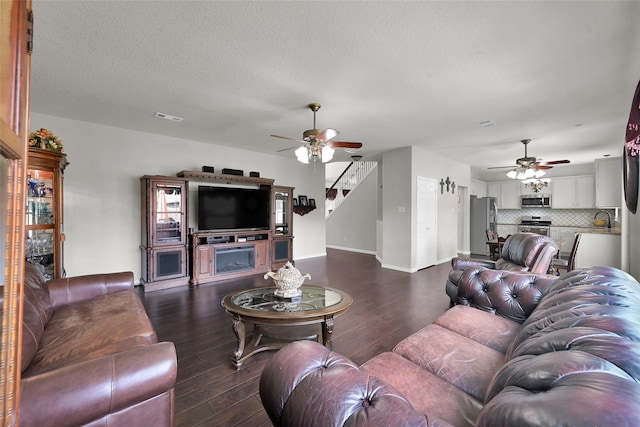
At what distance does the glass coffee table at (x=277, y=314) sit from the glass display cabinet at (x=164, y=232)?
97.2 inches

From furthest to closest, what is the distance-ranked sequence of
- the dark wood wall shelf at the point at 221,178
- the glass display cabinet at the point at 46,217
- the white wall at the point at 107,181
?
the dark wood wall shelf at the point at 221,178
the white wall at the point at 107,181
the glass display cabinet at the point at 46,217

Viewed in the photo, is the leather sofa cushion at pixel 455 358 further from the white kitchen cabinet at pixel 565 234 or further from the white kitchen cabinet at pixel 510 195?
the white kitchen cabinet at pixel 510 195

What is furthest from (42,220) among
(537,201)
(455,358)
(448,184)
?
(537,201)

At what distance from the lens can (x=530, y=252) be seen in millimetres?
3268

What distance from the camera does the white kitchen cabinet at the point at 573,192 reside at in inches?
303

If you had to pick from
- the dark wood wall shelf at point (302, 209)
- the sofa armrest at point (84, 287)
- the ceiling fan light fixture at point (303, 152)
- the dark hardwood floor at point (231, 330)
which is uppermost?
the ceiling fan light fixture at point (303, 152)

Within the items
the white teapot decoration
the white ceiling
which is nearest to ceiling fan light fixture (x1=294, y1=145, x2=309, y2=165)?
the white ceiling

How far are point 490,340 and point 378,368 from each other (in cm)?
80

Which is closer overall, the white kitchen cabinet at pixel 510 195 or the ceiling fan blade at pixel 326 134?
the ceiling fan blade at pixel 326 134

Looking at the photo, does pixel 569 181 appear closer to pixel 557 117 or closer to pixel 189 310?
pixel 557 117

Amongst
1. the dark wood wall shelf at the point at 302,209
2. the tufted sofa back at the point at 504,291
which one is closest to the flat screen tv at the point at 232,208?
the dark wood wall shelf at the point at 302,209

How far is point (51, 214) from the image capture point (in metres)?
2.92

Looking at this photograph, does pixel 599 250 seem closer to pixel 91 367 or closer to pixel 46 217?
pixel 91 367

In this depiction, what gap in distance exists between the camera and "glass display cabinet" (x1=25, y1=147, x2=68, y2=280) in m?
2.83
